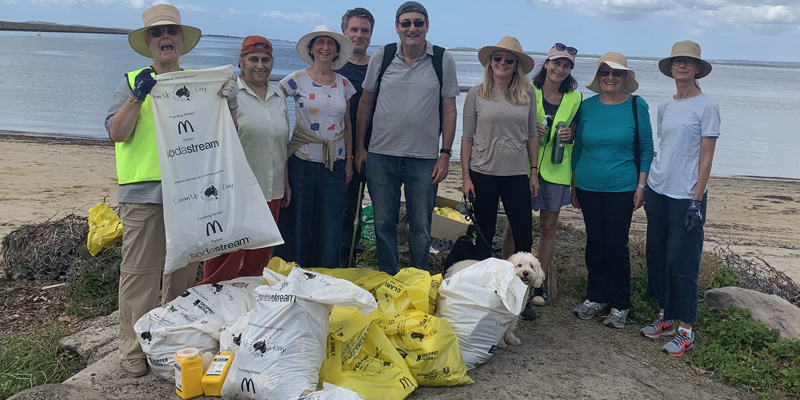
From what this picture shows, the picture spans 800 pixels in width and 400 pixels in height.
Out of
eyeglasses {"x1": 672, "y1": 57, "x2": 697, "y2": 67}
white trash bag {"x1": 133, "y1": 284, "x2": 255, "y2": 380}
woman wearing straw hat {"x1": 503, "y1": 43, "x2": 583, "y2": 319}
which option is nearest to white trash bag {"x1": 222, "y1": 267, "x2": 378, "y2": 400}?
white trash bag {"x1": 133, "y1": 284, "x2": 255, "y2": 380}

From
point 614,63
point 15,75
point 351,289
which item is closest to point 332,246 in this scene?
point 351,289

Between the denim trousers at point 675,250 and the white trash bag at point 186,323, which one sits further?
the denim trousers at point 675,250

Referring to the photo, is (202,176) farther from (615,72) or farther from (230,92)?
(615,72)

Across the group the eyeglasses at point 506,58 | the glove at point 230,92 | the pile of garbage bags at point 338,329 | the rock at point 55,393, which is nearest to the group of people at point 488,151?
the eyeglasses at point 506,58

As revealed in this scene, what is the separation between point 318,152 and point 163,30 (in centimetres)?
137

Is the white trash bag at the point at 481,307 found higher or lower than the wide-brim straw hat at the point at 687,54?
lower

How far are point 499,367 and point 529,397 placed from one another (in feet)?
1.47

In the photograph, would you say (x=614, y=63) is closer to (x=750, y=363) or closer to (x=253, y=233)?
(x=750, y=363)

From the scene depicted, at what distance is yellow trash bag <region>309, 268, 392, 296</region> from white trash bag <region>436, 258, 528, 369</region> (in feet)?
1.67

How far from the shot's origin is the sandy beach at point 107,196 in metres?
8.45

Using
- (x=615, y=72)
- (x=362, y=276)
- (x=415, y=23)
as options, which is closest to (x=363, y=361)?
(x=362, y=276)

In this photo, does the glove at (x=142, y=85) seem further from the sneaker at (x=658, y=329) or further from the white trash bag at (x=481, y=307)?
the sneaker at (x=658, y=329)

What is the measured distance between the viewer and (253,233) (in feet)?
12.3

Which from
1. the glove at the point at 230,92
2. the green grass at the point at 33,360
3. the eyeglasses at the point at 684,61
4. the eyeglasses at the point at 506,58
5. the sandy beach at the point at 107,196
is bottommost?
the sandy beach at the point at 107,196
